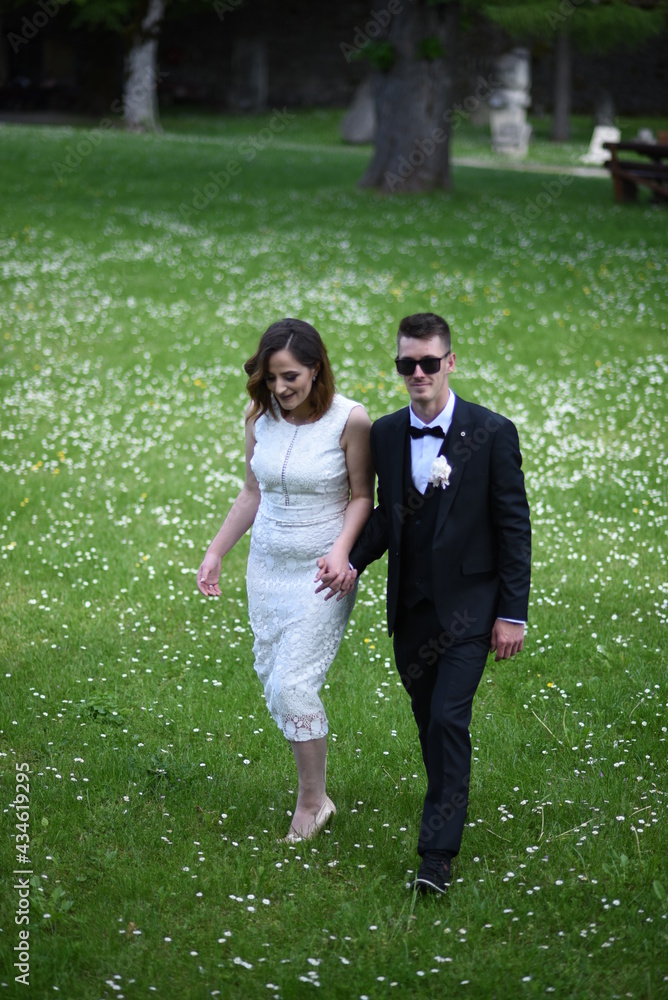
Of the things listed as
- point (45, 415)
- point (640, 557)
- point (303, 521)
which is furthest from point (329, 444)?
point (45, 415)

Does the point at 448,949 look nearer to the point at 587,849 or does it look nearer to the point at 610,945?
the point at 610,945

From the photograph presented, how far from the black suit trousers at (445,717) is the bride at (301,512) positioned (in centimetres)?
37

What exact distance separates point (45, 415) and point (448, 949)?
331 inches

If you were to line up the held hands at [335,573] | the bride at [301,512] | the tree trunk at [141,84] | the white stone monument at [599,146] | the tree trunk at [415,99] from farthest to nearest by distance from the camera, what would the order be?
the tree trunk at [141,84]
the white stone monument at [599,146]
the tree trunk at [415,99]
the bride at [301,512]
the held hands at [335,573]

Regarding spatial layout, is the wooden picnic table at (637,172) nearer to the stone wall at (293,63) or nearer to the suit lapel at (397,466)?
the suit lapel at (397,466)

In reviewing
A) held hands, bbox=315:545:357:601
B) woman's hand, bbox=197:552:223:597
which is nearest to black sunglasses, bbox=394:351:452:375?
held hands, bbox=315:545:357:601

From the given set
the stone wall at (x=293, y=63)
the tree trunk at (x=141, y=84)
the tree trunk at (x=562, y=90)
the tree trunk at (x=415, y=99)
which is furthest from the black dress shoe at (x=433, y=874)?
the stone wall at (x=293, y=63)

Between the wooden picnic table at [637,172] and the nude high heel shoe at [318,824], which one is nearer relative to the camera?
the nude high heel shoe at [318,824]

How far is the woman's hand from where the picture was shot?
14.9ft

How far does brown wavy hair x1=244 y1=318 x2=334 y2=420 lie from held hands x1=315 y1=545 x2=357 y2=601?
1.98 feet

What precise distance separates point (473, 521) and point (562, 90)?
1423 inches

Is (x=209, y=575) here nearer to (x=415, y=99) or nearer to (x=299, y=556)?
(x=299, y=556)

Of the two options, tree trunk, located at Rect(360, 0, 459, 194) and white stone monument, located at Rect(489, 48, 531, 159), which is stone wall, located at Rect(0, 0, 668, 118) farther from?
tree trunk, located at Rect(360, 0, 459, 194)

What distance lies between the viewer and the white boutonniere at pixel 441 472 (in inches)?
154
